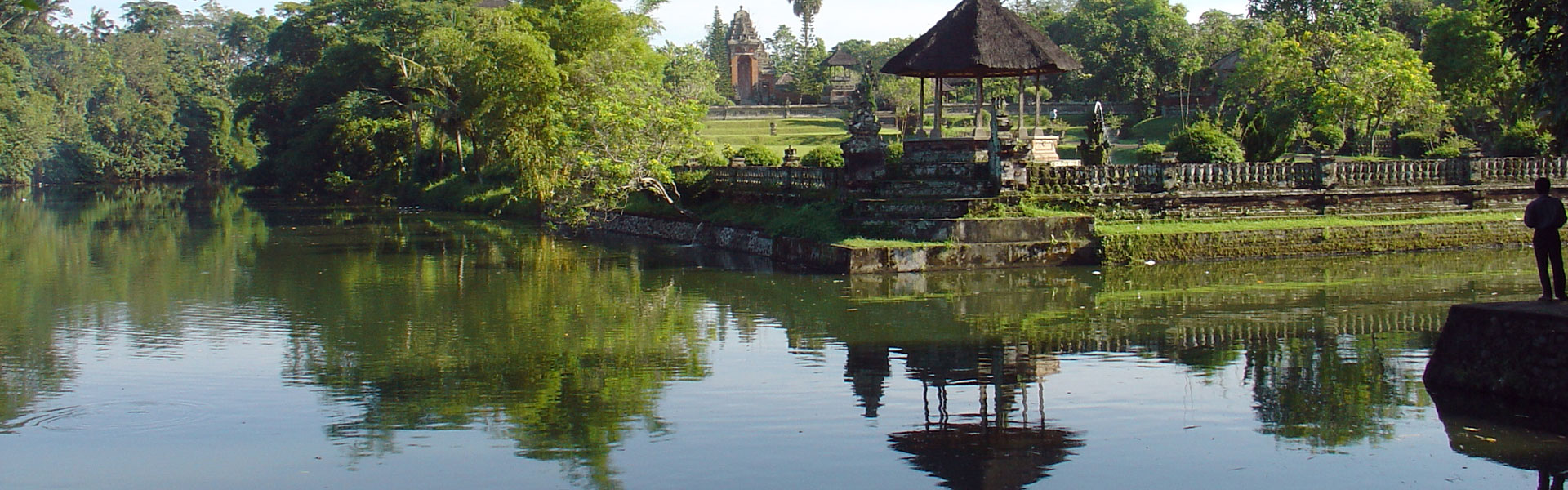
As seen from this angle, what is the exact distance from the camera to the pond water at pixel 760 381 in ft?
25.9

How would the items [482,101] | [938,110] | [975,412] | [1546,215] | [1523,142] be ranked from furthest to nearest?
1. [482,101]
2. [1523,142]
3. [938,110]
4. [1546,215]
5. [975,412]

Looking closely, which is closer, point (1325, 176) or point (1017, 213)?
point (1017, 213)

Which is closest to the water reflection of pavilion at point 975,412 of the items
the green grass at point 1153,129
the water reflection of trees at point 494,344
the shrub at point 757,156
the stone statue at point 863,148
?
the water reflection of trees at point 494,344

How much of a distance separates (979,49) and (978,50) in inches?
1.0

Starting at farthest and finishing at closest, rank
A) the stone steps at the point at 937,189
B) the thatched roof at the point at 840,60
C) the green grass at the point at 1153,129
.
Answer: the thatched roof at the point at 840,60 → the green grass at the point at 1153,129 → the stone steps at the point at 937,189

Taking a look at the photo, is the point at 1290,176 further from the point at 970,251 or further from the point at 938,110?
the point at 970,251

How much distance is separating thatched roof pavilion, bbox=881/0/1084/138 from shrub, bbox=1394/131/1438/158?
16.7 metres

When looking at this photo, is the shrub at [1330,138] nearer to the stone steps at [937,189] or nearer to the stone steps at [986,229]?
the stone steps at [986,229]

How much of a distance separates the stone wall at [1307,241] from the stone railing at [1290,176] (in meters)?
1.17

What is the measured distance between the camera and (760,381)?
1073 centimetres

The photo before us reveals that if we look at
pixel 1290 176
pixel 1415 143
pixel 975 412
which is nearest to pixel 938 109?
→ pixel 1290 176

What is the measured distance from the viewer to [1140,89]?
189 ft

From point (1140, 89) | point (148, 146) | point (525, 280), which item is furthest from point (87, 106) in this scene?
point (525, 280)

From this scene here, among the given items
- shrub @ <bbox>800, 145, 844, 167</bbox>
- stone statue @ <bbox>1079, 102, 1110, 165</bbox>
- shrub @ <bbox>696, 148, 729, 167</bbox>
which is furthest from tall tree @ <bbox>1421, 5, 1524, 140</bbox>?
shrub @ <bbox>696, 148, 729, 167</bbox>
